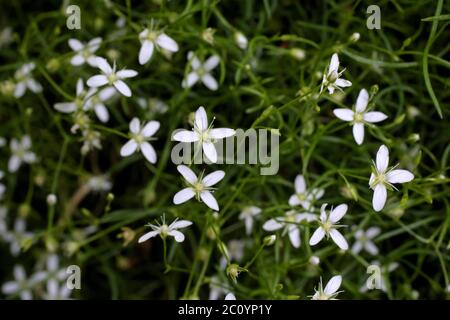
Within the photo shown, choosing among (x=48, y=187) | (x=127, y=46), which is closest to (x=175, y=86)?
(x=127, y=46)

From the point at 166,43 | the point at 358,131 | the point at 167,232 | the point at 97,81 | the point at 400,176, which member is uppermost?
the point at 166,43

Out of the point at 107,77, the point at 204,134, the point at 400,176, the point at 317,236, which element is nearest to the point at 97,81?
the point at 107,77

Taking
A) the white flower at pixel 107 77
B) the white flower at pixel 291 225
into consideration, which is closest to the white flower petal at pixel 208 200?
the white flower at pixel 291 225

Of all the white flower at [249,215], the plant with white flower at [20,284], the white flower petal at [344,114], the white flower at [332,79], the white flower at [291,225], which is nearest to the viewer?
the white flower at [332,79]

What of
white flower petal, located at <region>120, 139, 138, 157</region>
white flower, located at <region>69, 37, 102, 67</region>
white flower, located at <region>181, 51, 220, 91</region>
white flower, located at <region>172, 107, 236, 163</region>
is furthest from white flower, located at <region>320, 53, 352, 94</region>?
white flower, located at <region>69, 37, 102, 67</region>

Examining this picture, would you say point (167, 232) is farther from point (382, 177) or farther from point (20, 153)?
point (20, 153)

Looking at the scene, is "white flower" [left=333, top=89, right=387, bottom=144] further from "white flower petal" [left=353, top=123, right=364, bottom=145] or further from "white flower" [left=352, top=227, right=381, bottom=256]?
"white flower" [left=352, top=227, right=381, bottom=256]

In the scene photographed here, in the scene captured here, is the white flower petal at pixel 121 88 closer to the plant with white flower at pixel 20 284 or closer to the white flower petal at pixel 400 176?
the white flower petal at pixel 400 176
